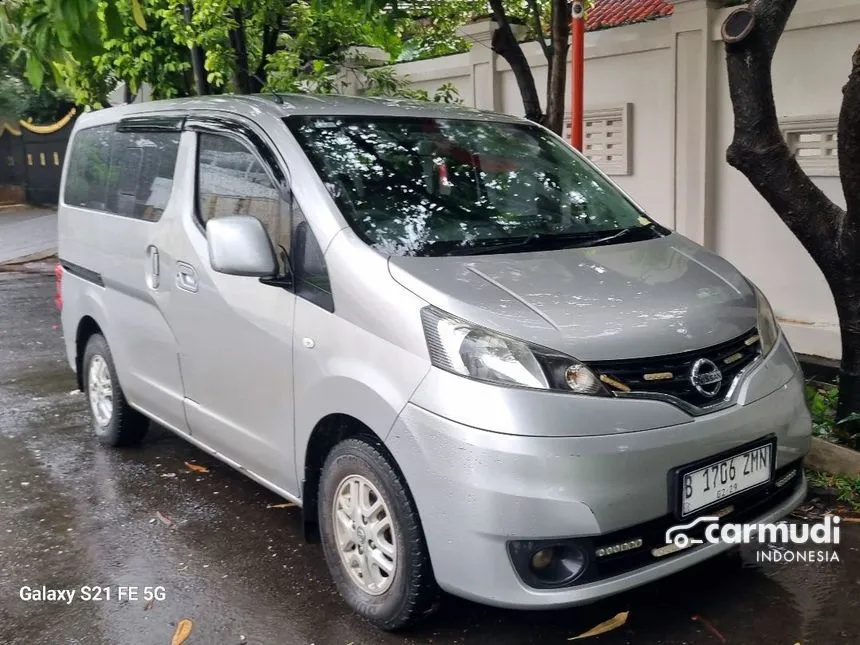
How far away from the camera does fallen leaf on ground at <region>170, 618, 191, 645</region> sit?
321 centimetres

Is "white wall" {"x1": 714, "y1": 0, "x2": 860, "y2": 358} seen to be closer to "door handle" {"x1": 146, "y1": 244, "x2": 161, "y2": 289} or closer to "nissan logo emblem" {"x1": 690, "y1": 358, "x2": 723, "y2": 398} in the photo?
"nissan logo emblem" {"x1": 690, "y1": 358, "x2": 723, "y2": 398}

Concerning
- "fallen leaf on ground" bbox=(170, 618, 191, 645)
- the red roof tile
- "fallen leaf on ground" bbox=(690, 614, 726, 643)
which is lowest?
"fallen leaf on ground" bbox=(170, 618, 191, 645)

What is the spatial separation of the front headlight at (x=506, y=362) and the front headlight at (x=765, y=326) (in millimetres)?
837

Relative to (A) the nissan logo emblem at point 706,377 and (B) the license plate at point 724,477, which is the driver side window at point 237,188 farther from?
(B) the license plate at point 724,477

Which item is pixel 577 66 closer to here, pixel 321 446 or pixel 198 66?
pixel 321 446

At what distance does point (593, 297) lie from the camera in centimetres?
301

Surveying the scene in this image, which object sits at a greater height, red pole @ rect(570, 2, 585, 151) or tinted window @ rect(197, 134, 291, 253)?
red pole @ rect(570, 2, 585, 151)

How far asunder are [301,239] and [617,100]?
5.29 m

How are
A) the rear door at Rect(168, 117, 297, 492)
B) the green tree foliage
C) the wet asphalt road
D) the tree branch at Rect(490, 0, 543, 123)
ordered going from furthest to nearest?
the green tree foliage
the tree branch at Rect(490, 0, 543, 123)
the rear door at Rect(168, 117, 297, 492)
the wet asphalt road

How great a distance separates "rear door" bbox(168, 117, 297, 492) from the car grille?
4.07 feet

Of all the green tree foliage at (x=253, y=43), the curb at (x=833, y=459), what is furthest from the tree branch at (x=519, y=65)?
the curb at (x=833, y=459)

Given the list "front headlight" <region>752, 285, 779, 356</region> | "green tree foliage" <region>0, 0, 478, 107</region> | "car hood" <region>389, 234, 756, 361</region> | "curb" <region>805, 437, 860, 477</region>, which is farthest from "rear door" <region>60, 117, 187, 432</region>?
"curb" <region>805, 437, 860, 477</region>

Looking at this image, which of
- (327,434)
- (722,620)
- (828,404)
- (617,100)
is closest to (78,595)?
(327,434)

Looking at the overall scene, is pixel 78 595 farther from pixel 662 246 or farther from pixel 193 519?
pixel 662 246
